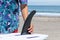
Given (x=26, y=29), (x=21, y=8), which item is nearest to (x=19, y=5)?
(x=21, y=8)

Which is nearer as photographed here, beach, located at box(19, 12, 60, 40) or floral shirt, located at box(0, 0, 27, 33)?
floral shirt, located at box(0, 0, 27, 33)

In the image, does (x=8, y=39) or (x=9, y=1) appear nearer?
(x=8, y=39)

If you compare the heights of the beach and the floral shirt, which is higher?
the floral shirt

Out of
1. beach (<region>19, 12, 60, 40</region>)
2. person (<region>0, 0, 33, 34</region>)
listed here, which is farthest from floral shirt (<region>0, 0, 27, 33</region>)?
beach (<region>19, 12, 60, 40</region>)

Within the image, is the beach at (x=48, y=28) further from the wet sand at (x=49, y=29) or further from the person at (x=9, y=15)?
the person at (x=9, y=15)

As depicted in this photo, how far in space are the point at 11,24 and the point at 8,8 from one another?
18 cm

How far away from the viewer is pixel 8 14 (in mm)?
3094

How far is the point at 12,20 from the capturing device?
3125 mm

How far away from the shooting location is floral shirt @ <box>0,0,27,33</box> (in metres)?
3.07

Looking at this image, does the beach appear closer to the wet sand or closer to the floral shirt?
the wet sand

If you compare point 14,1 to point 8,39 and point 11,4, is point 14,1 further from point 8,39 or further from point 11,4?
point 8,39

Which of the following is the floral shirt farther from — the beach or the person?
the beach

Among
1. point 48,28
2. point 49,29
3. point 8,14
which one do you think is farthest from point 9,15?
point 48,28

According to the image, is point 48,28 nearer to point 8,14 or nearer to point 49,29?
point 49,29
